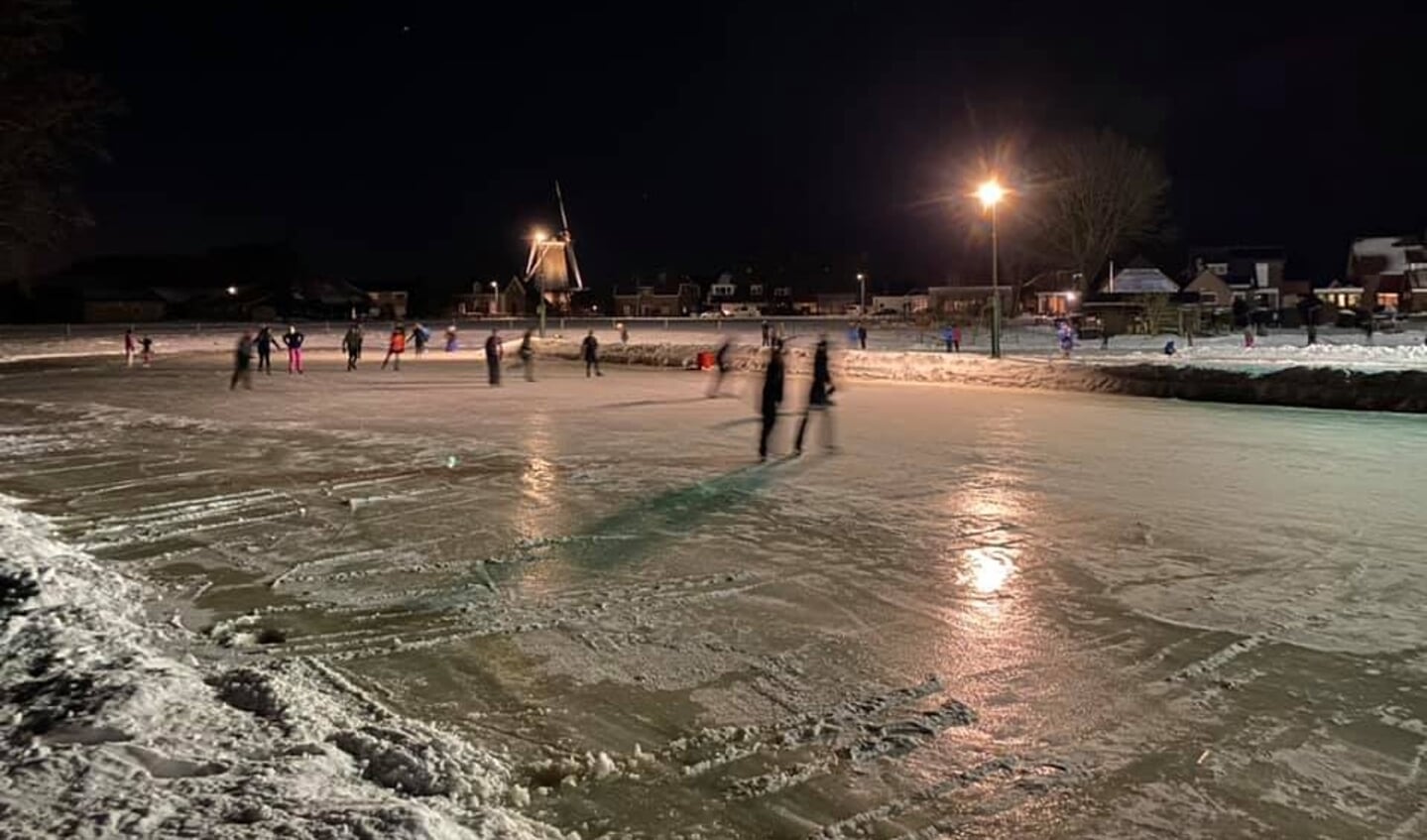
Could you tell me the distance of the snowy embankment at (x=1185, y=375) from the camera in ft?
61.9

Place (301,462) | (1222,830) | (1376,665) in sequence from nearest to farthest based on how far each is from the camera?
1. (1222,830)
2. (1376,665)
3. (301,462)

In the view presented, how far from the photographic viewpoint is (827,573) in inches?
295

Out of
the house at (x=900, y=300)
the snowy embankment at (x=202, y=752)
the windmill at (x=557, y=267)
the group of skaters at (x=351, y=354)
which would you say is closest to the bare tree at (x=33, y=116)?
the group of skaters at (x=351, y=354)

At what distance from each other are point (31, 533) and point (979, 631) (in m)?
7.23

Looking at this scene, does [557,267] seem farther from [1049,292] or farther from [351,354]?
[351,354]

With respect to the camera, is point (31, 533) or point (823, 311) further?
point (823, 311)

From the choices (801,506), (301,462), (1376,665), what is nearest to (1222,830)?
(1376,665)

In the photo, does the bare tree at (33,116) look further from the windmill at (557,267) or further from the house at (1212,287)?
the house at (1212,287)

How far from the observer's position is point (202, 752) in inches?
156

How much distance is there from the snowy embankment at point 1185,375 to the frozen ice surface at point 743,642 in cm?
651

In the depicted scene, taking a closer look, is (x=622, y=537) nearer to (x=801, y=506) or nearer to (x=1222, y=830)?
(x=801, y=506)

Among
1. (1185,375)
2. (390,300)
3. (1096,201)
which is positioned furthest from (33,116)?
(390,300)

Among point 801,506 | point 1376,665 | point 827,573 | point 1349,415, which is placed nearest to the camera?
point 1376,665

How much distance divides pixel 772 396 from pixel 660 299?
107889 mm
